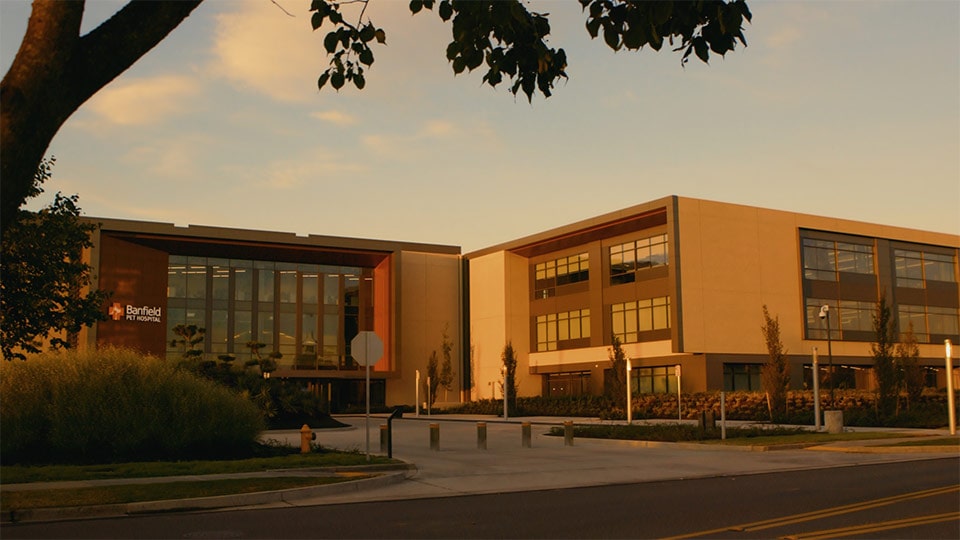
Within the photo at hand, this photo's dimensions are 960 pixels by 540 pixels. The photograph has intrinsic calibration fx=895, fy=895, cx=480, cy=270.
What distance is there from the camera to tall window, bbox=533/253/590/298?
212 feet

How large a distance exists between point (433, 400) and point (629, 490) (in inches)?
2142

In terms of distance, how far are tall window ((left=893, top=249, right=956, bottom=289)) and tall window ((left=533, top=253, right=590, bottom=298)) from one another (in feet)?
70.3

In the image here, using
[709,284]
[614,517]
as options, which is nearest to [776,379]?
[709,284]

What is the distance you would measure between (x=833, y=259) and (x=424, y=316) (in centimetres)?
3100

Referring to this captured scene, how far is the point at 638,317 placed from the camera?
191 ft

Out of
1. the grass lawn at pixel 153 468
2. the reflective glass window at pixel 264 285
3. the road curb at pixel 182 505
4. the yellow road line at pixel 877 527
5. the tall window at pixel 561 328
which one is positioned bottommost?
the road curb at pixel 182 505

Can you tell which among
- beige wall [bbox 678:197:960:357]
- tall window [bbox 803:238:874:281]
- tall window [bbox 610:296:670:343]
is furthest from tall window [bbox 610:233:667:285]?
tall window [bbox 803:238:874:281]

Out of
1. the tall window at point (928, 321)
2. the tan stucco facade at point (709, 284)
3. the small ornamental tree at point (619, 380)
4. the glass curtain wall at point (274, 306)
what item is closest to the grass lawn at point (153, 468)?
the small ornamental tree at point (619, 380)

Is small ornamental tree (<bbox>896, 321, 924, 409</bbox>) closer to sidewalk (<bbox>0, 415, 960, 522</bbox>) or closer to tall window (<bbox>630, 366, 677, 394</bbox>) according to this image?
sidewalk (<bbox>0, 415, 960, 522</bbox>)

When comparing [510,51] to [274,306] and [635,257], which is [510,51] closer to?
[635,257]

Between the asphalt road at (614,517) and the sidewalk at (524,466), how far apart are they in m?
0.87

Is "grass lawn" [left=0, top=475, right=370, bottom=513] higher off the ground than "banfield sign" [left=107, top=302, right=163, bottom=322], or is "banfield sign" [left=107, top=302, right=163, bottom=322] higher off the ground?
"banfield sign" [left=107, top=302, right=163, bottom=322]

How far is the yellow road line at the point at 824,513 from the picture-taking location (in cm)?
1066

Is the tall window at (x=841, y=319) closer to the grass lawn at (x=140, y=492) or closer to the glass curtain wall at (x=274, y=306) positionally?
the glass curtain wall at (x=274, y=306)
